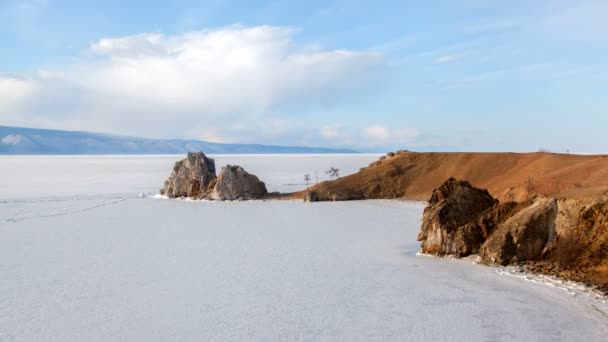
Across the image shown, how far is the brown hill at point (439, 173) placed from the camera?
103ft

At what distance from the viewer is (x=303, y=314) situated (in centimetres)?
960

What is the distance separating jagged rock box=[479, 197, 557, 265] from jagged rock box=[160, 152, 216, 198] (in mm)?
25482

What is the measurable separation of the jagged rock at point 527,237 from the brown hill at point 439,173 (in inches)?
570

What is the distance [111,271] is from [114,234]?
6.74 metres

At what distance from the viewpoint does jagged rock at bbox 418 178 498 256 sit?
14250mm

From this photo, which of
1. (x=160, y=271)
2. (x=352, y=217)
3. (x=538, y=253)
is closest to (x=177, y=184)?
(x=352, y=217)

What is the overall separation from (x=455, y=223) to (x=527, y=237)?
85.5 inches

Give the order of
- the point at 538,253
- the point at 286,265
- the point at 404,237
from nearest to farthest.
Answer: the point at 538,253 → the point at 286,265 → the point at 404,237

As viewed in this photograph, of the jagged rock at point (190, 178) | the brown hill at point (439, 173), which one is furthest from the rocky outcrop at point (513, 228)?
the jagged rock at point (190, 178)

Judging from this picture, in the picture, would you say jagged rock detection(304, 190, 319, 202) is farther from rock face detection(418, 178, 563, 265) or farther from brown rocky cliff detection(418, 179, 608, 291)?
brown rocky cliff detection(418, 179, 608, 291)

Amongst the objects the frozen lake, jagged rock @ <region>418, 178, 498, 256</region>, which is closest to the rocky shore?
jagged rock @ <region>418, 178, 498, 256</region>

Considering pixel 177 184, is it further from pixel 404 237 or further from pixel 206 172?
pixel 404 237

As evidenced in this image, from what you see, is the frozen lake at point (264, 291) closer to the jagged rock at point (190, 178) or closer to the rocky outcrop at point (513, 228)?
the rocky outcrop at point (513, 228)

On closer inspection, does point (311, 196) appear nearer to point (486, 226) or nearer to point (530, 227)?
point (486, 226)
